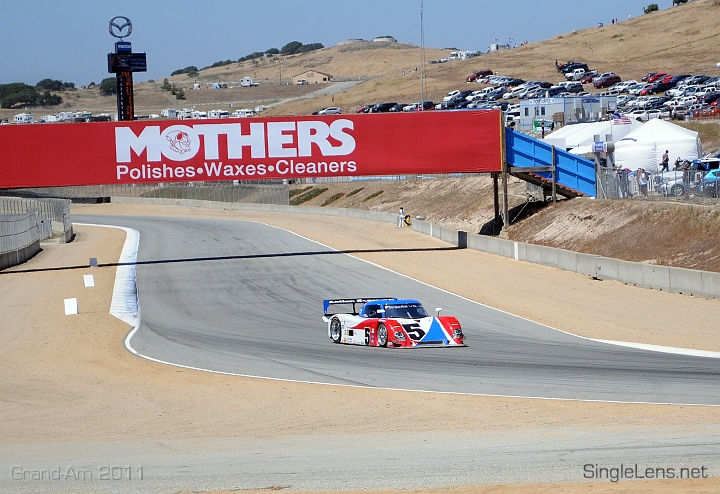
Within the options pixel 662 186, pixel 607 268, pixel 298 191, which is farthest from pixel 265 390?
pixel 298 191

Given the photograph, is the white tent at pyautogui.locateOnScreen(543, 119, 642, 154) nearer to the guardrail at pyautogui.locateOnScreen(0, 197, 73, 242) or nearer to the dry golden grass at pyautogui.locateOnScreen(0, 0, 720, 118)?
the guardrail at pyautogui.locateOnScreen(0, 197, 73, 242)

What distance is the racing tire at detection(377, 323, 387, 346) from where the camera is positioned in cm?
2239

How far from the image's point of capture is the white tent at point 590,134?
53875 mm

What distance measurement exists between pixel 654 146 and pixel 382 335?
1241 inches

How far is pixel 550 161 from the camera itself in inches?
1870

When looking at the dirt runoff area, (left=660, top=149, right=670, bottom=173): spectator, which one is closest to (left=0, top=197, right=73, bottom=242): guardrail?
the dirt runoff area

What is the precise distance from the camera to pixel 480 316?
2742 cm

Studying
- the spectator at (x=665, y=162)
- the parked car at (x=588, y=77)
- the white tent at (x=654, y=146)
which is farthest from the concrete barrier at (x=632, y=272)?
the parked car at (x=588, y=77)

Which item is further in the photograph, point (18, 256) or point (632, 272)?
point (18, 256)

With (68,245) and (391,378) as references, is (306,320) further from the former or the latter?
(68,245)

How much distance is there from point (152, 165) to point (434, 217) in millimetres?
28486

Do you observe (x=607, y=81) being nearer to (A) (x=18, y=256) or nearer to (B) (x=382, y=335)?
(A) (x=18, y=256)

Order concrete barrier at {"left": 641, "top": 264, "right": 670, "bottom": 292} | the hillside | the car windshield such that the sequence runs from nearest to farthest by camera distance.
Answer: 1. the car windshield
2. concrete barrier at {"left": 641, "top": 264, "right": 670, "bottom": 292}
3. the hillside

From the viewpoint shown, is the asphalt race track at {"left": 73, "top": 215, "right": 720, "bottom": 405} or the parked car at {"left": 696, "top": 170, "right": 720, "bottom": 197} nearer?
the asphalt race track at {"left": 73, "top": 215, "right": 720, "bottom": 405}
